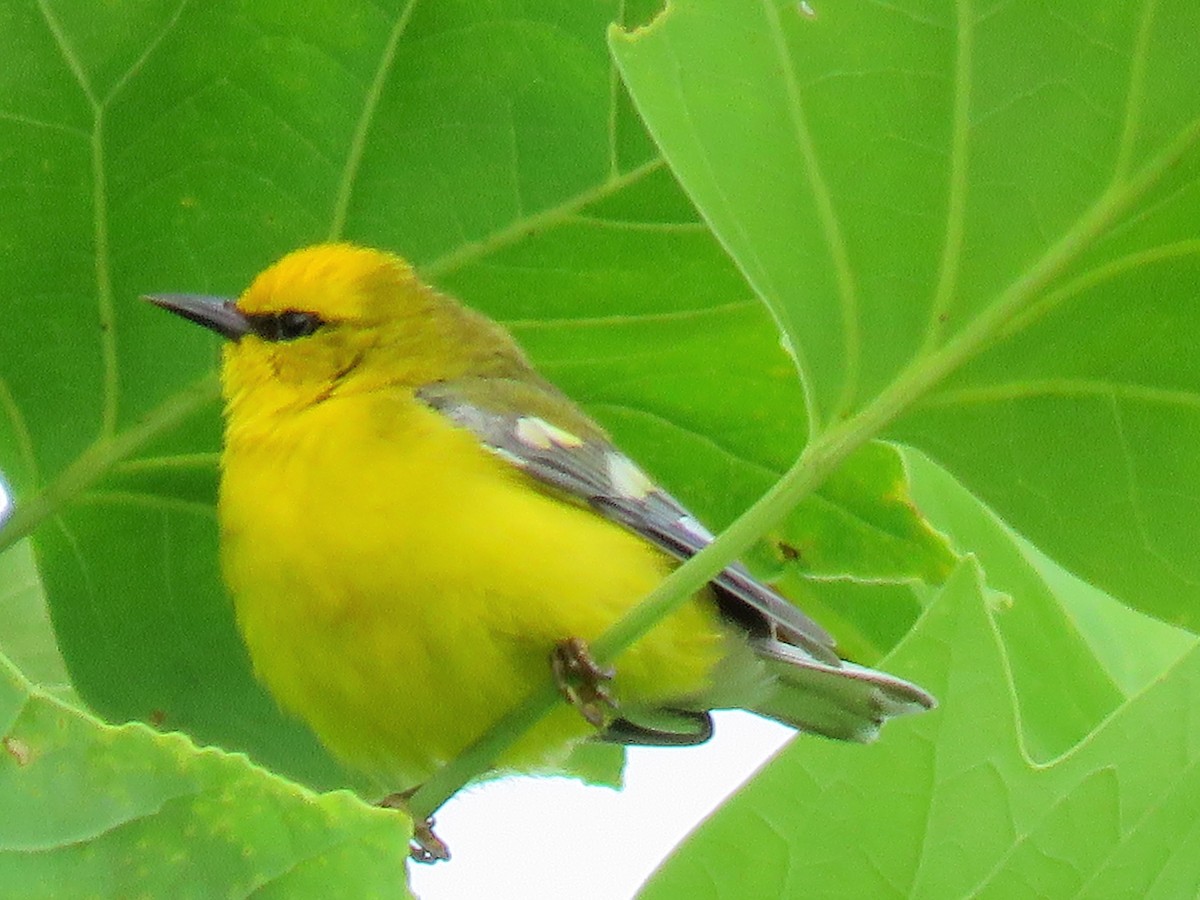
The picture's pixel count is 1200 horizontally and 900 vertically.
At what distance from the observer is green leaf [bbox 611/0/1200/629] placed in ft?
6.79

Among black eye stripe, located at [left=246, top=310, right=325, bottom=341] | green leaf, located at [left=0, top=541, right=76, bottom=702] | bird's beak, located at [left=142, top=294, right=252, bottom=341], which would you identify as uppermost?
bird's beak, located at [left=142, top=294, right=252, bottom=341]

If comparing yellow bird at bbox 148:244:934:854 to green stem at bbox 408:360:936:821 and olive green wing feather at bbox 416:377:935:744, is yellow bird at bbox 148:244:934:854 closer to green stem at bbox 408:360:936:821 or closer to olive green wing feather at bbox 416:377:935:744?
olive green wing feather at bbox 416:377:935:744

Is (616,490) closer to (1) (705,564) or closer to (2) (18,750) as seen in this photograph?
(1) (705,564)

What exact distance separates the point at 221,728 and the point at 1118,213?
1.75 m

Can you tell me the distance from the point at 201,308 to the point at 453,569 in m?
0.56

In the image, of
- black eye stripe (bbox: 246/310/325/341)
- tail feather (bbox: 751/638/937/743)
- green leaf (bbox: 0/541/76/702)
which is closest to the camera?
tail feather (bbox: 751/638/937/743)

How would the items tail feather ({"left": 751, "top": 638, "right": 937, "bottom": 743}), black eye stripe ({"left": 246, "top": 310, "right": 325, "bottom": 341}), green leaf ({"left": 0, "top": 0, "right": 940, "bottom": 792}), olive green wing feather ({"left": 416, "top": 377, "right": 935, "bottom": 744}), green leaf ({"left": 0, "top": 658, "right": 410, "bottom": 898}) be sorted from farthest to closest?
black eye stripe ({"left": 246, "top": 310, "right": 325, "bottom": 341}) < olive green wing feather ({"left": 416, "top": 377, "right": 935, "bottom": 744}) < tail feather ({"left": 751, "top": 638, "right": 937, "bottom": 743}) < green leaf ({"left": 0, "top": 0, "right": 940, "bottom": 792}) < green leaf ({"left": 0, "top": 658, "right": 410, "bottom": 898})

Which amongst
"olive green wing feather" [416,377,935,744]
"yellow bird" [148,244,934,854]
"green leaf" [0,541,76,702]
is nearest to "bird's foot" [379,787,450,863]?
"yellow bird" [148,244,934,854]

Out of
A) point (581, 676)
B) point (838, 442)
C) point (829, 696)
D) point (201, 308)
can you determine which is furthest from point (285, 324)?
point (838, 442)

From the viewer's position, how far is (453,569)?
2797 mm

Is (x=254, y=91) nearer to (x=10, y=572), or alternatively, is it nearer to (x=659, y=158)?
(x=659, y=158)

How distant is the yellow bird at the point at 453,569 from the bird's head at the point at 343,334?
11 mm

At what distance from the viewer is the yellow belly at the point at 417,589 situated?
2.82 meters

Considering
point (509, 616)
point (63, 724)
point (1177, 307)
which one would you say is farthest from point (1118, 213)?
point (63, 724)
